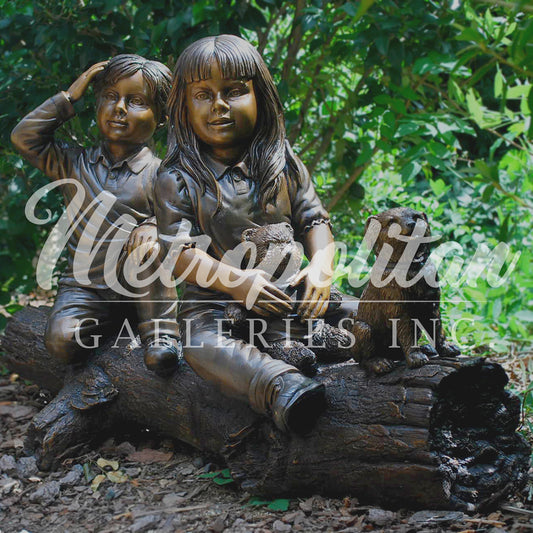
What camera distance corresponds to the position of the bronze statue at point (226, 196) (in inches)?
108

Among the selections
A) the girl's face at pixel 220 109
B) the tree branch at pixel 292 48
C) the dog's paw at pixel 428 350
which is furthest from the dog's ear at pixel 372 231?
the tree branch at pixel 292 48

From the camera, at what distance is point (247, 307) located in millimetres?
2744

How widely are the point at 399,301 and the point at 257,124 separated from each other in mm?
1105

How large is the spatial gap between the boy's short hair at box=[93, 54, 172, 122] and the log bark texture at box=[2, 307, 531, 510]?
145 cm

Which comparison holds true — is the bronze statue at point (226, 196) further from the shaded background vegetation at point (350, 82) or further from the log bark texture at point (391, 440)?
the shaded background vegetation at point (350, 82)

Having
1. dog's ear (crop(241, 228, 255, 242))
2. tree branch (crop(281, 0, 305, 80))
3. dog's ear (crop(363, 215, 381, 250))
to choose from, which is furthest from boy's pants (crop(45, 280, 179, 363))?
tree branch (crop(281, 0, 305, 80))

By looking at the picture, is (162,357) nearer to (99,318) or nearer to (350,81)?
(99,318)

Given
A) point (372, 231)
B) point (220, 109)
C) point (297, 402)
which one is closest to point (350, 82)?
point (220, 109)

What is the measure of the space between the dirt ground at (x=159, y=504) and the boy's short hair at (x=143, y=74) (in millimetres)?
1720

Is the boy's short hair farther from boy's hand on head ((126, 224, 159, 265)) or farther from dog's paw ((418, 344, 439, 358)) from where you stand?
dog's paw ((418, 344, 439, 358))

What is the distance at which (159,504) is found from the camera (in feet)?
A: 8.95

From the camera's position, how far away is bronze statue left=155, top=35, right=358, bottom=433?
2.75m

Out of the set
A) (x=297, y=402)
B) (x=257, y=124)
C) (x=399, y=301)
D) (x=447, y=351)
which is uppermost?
(x=257, y=124)

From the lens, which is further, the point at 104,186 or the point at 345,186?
the point at 345,186
